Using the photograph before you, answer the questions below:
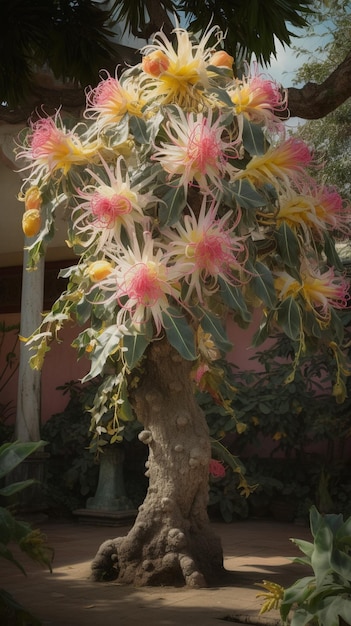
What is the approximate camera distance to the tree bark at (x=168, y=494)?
3.76 meters

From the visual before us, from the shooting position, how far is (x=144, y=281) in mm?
2846

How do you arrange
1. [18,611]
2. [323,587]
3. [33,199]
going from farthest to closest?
[33,199], [323,587], [18,611]

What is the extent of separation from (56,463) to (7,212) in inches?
102

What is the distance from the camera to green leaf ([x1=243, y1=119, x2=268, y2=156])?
309 cm

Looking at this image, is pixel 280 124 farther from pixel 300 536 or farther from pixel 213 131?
pixel 300 536

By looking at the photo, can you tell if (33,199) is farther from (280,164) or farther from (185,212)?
(280,164)

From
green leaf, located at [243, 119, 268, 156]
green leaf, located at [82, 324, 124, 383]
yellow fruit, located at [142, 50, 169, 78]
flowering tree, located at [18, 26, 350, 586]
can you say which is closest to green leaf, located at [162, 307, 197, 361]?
flowering tree, located at [18, 26, 350, 586]

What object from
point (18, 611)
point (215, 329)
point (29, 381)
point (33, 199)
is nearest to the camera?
point (18, 611)

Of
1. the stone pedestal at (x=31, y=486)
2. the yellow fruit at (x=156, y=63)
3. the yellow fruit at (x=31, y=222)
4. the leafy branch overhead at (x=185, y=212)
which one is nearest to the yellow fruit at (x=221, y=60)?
the leafy branch overhead at (x=185, y=212)

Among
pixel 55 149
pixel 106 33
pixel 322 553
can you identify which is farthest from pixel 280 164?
pixel 106 33

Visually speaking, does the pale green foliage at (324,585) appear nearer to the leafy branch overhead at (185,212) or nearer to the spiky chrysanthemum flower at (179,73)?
the leafy branch overhead at (185,212)

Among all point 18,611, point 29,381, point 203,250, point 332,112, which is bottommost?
point 18,611

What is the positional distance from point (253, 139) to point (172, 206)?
0.40 meters

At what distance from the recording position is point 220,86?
339 cm
